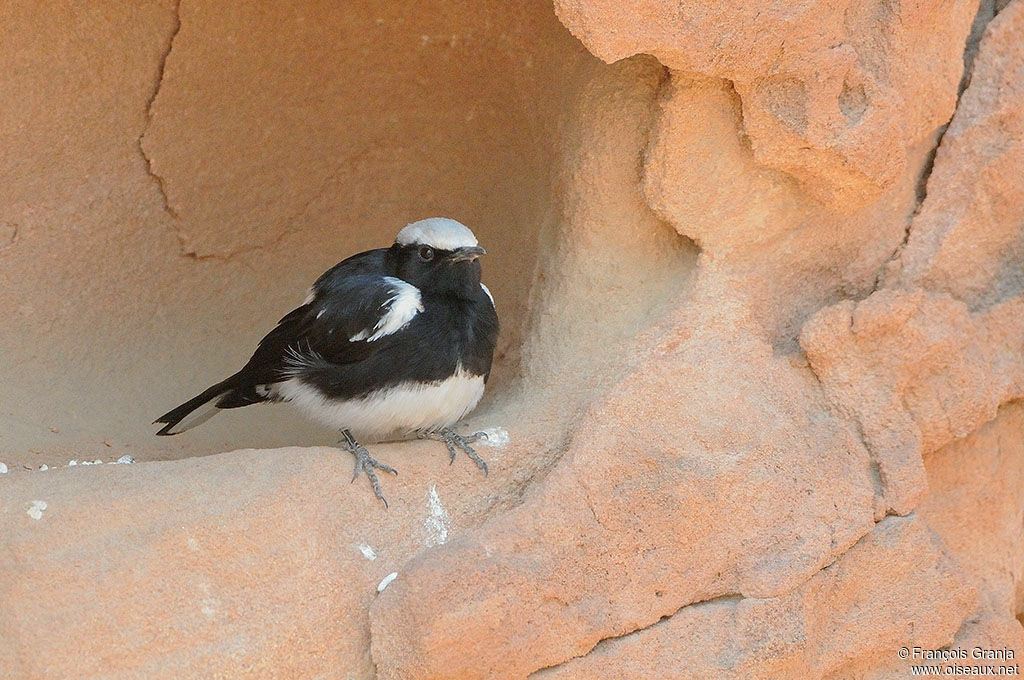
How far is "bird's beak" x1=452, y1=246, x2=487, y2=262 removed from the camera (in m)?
3.82

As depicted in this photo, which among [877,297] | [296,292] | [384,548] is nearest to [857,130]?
[877,297]

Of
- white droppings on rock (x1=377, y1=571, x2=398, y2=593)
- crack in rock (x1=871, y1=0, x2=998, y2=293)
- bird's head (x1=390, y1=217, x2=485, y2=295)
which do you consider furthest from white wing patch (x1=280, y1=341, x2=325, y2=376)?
crack in rock (x1=871, y1=0, x2=998, y2=293)

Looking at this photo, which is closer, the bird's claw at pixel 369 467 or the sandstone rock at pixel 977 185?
the bird's claw at pixel 369 467

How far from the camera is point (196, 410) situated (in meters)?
4.22

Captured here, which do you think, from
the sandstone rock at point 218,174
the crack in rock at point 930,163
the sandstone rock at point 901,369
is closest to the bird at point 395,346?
the sandstone rock at point 218,174

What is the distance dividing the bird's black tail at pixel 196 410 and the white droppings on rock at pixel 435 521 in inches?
47.8

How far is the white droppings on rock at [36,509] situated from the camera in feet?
9.55

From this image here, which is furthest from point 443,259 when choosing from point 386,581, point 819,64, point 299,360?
point 819,64

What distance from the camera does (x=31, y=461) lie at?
3.86 meters

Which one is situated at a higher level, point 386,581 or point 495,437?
point 495,437

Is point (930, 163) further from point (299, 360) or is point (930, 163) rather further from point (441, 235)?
point (299, 360)

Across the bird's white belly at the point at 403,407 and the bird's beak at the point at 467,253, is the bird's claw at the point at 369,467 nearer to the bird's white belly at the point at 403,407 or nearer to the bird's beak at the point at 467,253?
the bird's white belly at the point at 403,407

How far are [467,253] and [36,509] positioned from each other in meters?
1.64

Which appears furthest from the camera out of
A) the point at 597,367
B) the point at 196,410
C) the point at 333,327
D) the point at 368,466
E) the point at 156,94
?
the point at 156,94
